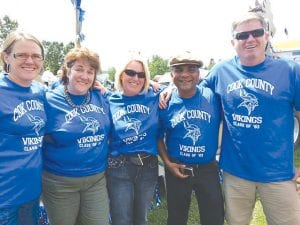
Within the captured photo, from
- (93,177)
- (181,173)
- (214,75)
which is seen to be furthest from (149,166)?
(214,75)

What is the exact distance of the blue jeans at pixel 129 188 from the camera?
3.12m

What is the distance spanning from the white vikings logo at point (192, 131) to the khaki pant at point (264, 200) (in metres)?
0.47

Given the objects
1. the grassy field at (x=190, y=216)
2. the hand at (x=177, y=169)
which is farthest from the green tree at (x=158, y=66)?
the hand at (x=177, y=169)

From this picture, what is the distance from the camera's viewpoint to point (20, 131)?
101 inches

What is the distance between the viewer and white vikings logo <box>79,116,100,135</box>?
2891 millimetres

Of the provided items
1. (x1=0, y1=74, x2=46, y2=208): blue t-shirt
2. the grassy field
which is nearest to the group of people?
(x1=0, y1=74, x2=46, y2=208): blue t-shirt

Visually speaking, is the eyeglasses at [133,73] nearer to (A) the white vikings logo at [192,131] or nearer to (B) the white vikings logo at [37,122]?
(A) the white vikings logo at [192,131]

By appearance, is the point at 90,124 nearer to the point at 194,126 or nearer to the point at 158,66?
the point at 194,126

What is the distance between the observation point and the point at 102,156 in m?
3.02

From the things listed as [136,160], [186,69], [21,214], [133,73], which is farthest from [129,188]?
[186,69]

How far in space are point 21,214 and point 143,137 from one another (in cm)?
121

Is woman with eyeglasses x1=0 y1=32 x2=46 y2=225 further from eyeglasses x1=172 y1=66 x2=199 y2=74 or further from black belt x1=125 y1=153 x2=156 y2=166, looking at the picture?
eyeglasses x1=172 y1=66 x2=199 y2=74

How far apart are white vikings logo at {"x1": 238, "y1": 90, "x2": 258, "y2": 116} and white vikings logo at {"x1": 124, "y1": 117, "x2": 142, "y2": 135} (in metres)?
0.95

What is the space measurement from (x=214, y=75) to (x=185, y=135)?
0.66 m
